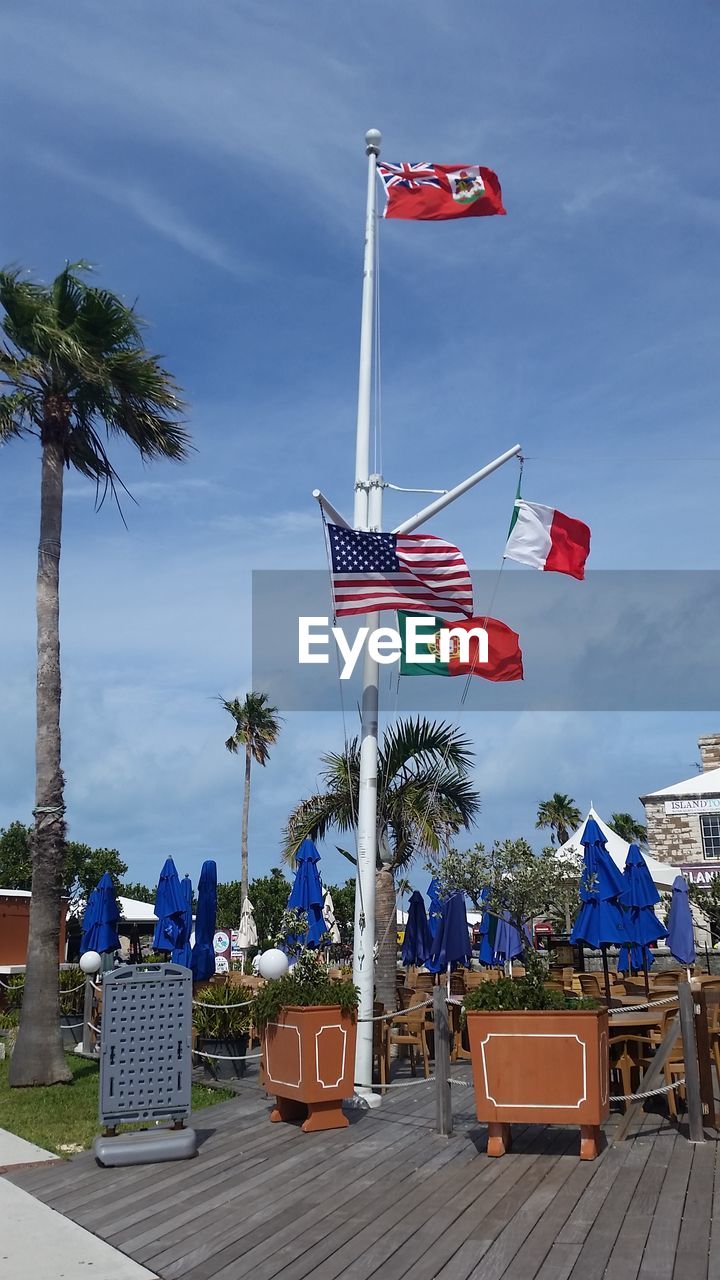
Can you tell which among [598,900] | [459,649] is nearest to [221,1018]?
Answer: [459,649]

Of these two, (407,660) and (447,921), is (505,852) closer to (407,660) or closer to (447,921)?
(447,921)

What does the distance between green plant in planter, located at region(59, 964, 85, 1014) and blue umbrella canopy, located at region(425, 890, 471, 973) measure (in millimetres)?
6240

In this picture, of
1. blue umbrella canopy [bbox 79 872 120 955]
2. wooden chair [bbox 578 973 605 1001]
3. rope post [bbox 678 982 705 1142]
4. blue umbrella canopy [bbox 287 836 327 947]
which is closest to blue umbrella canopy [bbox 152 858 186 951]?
blue umbrella canopy [bbox 79 872 120 955]

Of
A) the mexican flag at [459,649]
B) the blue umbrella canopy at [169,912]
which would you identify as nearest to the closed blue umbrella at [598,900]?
the mexican flag at [459,649]

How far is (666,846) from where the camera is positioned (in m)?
41.0

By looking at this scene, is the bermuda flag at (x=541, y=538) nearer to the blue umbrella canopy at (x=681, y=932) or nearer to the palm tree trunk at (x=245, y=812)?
the blue umbrella canopy at (x=681, y=932)

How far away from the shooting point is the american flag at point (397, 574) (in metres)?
10.7

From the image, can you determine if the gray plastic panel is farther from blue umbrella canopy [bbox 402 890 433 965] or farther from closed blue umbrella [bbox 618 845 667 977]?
closed blue umbrella [bbox 618 845 667 977]

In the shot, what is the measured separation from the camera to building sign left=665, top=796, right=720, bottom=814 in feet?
133

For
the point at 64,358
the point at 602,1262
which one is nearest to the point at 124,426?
the point at 64,358

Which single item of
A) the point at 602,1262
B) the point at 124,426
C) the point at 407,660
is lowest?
the point at 602,1262

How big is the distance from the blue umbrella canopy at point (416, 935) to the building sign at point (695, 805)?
25471mm

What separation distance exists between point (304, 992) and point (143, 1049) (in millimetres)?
1490

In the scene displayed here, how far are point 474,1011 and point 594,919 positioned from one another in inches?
269
